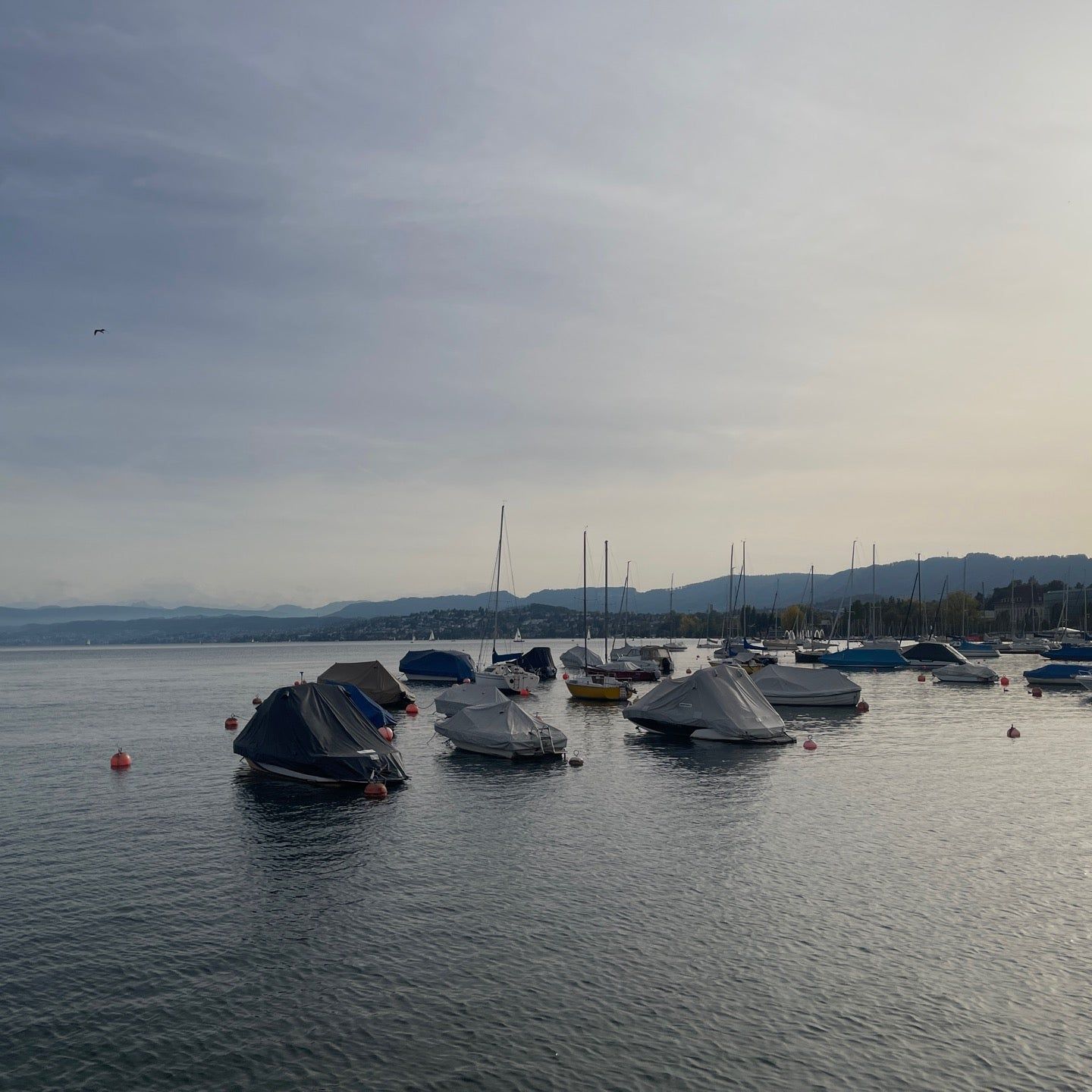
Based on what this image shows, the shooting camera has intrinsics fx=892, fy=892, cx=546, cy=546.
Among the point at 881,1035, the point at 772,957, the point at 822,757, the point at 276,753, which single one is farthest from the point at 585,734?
the point at 881,1035

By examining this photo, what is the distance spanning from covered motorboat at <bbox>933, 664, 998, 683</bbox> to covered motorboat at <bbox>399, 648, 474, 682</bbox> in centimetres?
5799

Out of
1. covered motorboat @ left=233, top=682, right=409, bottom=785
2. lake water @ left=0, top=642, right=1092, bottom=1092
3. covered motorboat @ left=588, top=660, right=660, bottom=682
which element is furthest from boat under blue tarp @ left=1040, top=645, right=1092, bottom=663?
covered motorboat @ left=233, top=682, right=409, bottom=785

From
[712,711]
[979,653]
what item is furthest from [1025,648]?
[712,711]

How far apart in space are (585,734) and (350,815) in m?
28.4

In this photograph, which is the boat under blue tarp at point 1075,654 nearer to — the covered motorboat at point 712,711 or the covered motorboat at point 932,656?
the covered motorboat at point 932,656

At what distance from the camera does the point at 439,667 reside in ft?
364

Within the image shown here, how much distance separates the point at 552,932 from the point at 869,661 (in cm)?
12179

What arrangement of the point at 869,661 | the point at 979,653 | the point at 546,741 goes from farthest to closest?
1. the point at 979,653
2. the point at 869,661
3. the point at 546,741

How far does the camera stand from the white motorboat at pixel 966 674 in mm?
107688

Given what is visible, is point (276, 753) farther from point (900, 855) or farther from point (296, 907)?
point (900, 855)

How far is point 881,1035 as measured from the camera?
16.4 meters

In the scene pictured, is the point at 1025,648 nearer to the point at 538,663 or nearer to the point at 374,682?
the point at 538,663

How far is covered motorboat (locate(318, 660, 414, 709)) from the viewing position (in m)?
77.4

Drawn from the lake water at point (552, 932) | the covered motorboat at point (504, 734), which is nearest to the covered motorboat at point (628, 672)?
the covered motorboat at point (504, 734)
